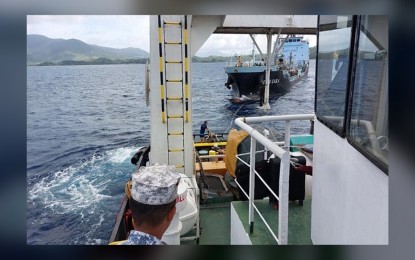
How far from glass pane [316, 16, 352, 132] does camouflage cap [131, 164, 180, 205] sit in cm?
110

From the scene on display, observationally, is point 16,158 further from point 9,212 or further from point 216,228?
point 216,228

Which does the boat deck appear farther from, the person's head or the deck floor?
the person's head

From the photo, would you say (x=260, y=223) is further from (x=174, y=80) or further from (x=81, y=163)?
(x=81, y=163)

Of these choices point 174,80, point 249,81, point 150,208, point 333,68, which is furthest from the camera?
point 249,81

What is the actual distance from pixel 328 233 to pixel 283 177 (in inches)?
28.4

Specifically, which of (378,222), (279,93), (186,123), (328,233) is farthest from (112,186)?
(279,93)

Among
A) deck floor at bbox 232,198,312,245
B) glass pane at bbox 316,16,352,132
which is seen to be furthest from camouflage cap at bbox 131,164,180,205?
deck floor at bbox 232,198,312,245

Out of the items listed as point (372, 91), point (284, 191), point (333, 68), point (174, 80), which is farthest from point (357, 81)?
point (174, 80)

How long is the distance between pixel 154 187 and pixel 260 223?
171 centimetres

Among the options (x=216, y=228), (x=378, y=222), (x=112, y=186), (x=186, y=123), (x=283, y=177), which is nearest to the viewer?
(x=378, y=222)

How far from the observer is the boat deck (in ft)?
9.73

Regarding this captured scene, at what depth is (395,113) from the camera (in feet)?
3.34

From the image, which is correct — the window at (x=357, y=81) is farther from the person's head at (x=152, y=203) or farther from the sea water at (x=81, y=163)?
the sea water at (x=81, y=163)

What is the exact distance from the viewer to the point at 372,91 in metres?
1.76
